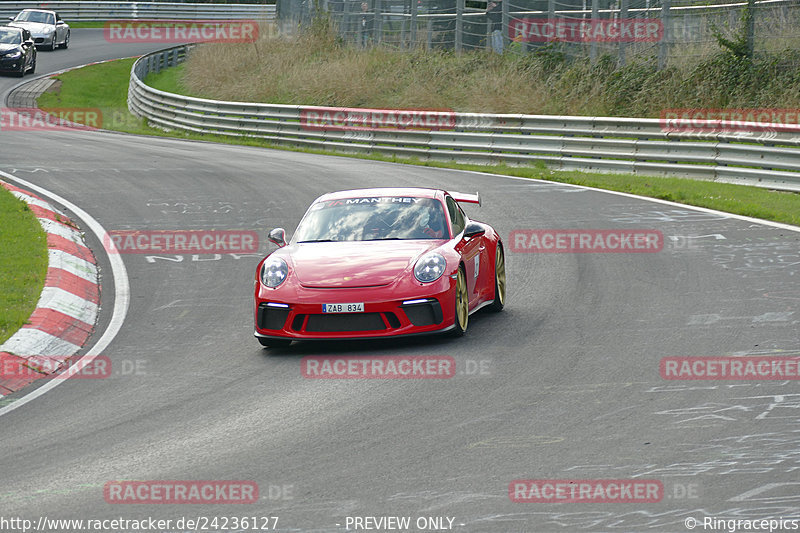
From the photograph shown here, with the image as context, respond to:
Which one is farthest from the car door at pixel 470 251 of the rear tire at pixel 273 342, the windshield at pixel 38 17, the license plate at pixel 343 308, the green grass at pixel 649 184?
the windshield at pixel 38 17

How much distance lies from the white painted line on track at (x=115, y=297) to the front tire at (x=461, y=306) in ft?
10.2

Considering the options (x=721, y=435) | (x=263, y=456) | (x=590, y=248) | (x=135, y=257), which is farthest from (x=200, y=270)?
(x=721, y=435)

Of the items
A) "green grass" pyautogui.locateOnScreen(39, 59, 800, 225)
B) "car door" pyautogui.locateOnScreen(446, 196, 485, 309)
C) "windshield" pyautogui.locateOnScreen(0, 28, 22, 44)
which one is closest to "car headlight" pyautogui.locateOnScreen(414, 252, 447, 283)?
"car door" pyautogui.locateOnScreen(446, 196, 485, 309)

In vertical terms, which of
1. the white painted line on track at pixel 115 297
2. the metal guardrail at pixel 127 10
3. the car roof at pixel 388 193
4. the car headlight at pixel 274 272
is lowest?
the metal guardrail at pixel 127 10

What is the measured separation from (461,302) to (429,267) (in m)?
0.44

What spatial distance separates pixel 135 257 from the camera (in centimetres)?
1449

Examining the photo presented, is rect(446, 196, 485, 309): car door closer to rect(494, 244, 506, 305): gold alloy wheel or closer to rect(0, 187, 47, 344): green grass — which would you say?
rect(494, 244, 506, 305): gold alloy wheel

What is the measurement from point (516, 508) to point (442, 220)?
5.43 meters

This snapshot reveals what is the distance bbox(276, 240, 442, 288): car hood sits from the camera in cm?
973

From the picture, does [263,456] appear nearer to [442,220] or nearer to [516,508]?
[516,508]

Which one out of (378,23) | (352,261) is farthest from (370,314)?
(378,23)

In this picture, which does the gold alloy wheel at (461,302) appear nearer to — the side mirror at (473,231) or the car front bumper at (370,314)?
the car front bumper at (370,314)

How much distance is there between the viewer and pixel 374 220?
10.9m

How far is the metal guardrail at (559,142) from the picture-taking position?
19594 millimetres
